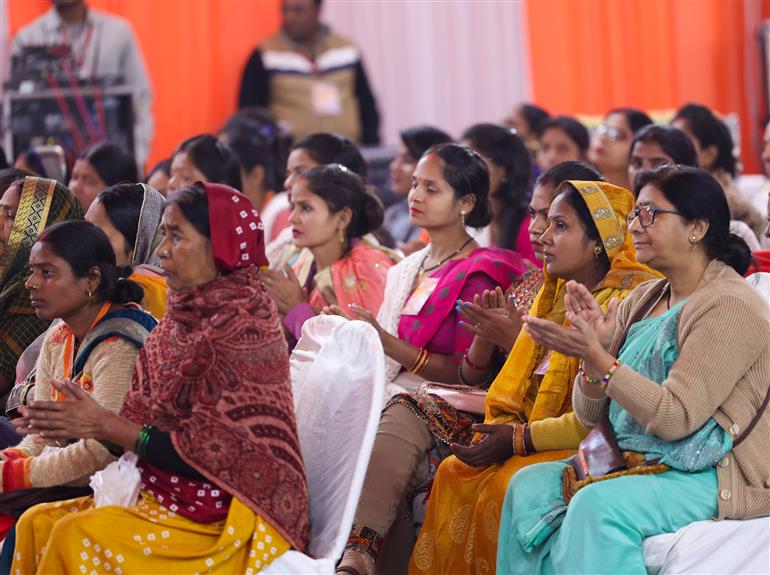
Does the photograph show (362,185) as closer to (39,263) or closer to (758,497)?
(39,263)

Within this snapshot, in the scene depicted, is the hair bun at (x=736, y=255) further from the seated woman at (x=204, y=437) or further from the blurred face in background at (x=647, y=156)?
the blurred face in background at (x=647, y=156)

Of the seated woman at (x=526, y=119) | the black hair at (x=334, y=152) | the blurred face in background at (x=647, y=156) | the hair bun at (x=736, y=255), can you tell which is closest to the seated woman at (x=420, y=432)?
the hair bun at (x=736, y=255)

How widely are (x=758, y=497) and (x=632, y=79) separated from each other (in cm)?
682

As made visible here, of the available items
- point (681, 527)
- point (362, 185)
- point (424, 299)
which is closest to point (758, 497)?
point (681, 527)

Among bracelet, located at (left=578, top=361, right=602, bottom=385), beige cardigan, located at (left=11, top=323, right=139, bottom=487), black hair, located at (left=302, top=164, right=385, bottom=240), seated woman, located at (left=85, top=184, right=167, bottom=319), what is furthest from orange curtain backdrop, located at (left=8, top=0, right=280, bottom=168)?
bracelet, located at (left=578, top=361, right=602, bottom=385)

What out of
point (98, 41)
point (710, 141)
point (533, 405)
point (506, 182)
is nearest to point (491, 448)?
point (533, 405)

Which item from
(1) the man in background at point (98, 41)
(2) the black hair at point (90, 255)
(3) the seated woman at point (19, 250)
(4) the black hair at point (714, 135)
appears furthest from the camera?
(1) the man in background at point (98, 41)

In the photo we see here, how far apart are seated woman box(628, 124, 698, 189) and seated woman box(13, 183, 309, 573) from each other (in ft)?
7.35

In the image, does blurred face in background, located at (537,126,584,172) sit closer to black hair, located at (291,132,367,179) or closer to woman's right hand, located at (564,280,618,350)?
black hair, located at (291,132,367,179)

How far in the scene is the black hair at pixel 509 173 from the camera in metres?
4.65

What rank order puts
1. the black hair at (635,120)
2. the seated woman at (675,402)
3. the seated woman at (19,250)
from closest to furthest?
the seated woman at (675,402) < the seated woman at (19,250) < the black hair at (635,120)

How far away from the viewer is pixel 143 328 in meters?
3.03

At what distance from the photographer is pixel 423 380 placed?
391 cm

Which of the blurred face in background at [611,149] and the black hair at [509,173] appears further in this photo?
the blurred face in background at [611,149]
